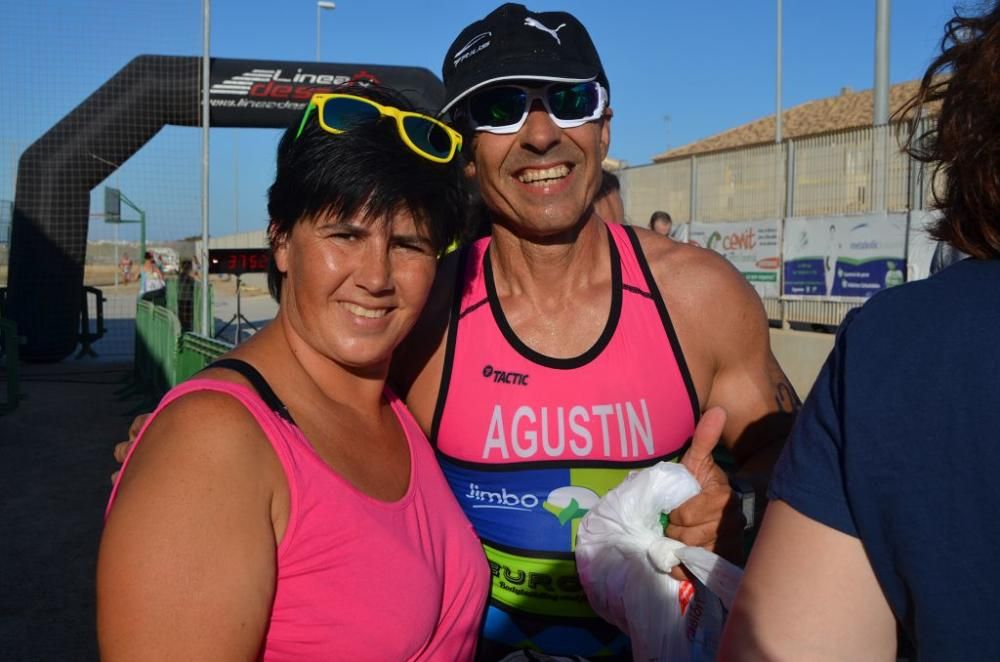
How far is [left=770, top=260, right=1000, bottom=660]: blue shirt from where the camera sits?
0.90 meters

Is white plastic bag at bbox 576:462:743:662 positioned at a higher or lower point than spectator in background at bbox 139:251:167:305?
lower

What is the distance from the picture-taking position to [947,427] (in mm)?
912

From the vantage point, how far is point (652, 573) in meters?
1.72

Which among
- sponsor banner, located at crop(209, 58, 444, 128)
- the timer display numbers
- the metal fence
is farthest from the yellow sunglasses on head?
sponsor banner, located at crop(209, 58, 444, 128)

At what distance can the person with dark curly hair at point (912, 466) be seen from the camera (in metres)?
0.91

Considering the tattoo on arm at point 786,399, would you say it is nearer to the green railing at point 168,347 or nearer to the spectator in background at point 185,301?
the green railing at point 168,347

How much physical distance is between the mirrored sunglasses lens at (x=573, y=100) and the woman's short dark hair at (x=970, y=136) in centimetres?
121

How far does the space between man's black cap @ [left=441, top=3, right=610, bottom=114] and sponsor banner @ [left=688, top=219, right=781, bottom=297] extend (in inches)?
481

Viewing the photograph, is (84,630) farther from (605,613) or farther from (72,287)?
(72,287)

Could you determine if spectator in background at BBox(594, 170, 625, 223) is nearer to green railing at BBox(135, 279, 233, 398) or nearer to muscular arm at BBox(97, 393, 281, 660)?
green railing at BBox(135, 279, 233, 398)

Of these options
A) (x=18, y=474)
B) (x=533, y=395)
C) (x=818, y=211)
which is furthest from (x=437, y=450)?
(x=818, y=211)

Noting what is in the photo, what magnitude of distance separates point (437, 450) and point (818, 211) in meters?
13.7

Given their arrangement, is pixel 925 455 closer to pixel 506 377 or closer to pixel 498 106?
pixel 506 377

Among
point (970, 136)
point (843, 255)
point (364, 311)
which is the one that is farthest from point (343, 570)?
point (843, 255)
